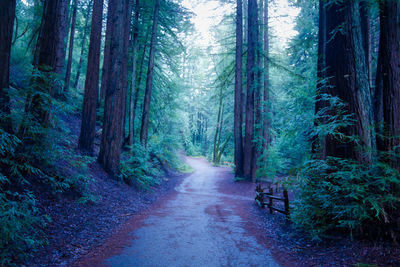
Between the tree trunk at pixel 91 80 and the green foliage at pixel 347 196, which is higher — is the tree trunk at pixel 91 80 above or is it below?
above

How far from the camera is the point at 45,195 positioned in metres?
5.81

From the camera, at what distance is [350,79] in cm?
560

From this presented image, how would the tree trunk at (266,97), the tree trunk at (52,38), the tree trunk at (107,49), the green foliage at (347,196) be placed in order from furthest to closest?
1. the tree trunk at (266,97)
2. the tree trunk at (107,49)
3. the tree trunk at (52,38)
4. the green foliage at (347,196)

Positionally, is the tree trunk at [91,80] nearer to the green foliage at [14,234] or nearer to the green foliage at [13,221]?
the green foliage at [13,221]

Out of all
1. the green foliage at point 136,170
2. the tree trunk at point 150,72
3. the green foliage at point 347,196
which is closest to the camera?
the green foliage at point 347,196

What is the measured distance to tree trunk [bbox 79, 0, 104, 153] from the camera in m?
10.8

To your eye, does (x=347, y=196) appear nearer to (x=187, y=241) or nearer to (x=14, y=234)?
(x=187, y=241)

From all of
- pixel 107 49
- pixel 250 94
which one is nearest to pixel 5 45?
pixel 107 49

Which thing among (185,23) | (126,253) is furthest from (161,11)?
(126,253)

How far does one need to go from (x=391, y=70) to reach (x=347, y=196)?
10.1 feet

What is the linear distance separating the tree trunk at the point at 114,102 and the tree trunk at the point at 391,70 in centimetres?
983

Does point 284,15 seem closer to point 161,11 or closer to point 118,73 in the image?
point 161,11

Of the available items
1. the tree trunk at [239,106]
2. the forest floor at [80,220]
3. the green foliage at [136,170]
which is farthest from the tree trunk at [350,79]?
the tree trunk at [239,106]

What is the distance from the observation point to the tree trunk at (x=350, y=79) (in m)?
5.31
